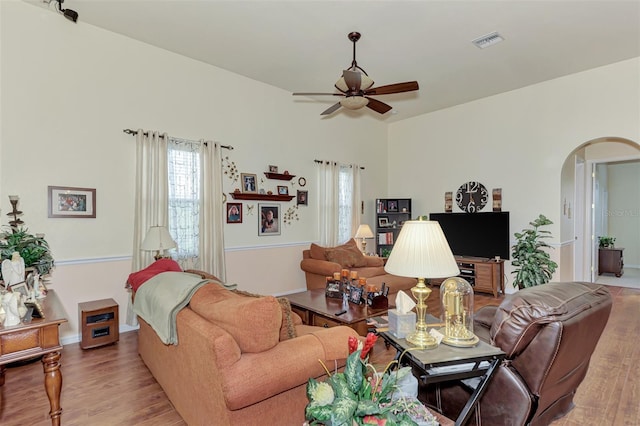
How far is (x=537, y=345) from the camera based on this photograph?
175 centimetres

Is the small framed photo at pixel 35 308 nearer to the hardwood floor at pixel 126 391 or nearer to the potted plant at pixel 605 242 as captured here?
the hardwood floor at pixel 126 391

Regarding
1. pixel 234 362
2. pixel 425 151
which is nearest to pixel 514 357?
pixel 234 362

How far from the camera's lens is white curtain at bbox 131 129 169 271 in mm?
4254

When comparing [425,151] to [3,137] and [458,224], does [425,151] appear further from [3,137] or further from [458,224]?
[3,137]

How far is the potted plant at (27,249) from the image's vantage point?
302 centimetres

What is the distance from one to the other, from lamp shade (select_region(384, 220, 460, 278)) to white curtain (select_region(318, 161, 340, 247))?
15.0 ft

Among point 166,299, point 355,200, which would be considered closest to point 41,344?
point 166,299

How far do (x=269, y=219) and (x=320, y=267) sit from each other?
1.17 m

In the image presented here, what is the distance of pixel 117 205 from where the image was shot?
4.19 m

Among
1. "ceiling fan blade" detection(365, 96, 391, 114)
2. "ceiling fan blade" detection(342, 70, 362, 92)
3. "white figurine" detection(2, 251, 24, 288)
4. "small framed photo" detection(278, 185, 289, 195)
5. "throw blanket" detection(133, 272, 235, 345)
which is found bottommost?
"throw blanket" detection(133, 272, 235, 345)

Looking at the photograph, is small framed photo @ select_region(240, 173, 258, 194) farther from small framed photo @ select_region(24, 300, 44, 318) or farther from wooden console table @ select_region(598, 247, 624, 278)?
wooden console table @ select_region(598, 247, 624, 278)

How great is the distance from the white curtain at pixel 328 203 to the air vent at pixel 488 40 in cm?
312

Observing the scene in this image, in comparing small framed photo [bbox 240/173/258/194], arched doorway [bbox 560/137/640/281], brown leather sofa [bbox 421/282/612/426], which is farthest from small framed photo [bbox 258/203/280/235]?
arched doorway [bbox 560/137/640/281]

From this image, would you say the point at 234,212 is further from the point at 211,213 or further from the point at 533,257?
the point at 533,257
